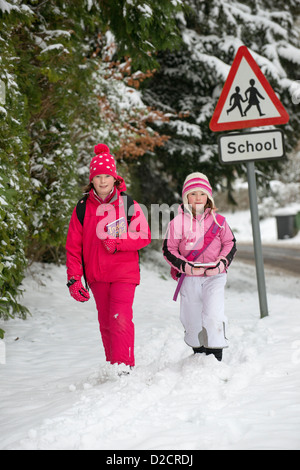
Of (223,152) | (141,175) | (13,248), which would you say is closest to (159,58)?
(141,175)

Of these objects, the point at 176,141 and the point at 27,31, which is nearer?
the point at 27,31

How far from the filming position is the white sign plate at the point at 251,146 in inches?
202

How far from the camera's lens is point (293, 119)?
11.3 m

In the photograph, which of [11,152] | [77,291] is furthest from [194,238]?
[11,152]

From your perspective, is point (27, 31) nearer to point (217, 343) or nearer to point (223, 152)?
point (223, 152)

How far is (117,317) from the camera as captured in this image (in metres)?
3.75

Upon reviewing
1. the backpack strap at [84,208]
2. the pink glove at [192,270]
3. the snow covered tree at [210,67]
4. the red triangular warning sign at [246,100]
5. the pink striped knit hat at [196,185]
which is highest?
the snow covered tree at [210,67]

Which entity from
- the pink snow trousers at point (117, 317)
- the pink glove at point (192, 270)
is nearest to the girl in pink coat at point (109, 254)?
the pink snow trousers at point (117, 317)

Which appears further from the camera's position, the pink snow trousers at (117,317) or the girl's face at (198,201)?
the girl's face at (198,201)

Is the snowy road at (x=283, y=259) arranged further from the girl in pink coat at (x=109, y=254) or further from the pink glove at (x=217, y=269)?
the girl in pink coat at (x=109, y=254)

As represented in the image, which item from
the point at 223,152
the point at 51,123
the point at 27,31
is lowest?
the point at 223,152
